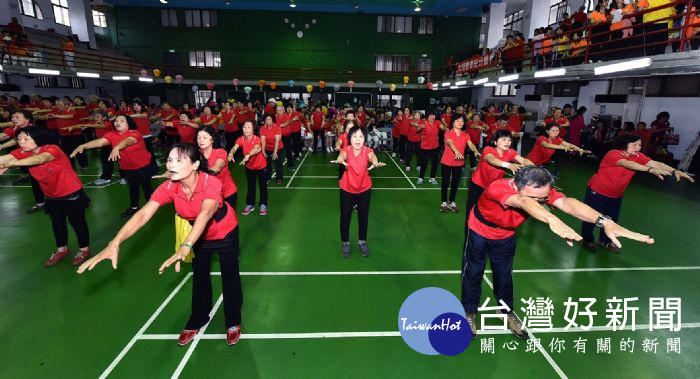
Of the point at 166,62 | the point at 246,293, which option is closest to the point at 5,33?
the point at 166,62

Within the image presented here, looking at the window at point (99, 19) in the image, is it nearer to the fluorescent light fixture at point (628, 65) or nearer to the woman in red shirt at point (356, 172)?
the woman in red shirt at point (356, 172)

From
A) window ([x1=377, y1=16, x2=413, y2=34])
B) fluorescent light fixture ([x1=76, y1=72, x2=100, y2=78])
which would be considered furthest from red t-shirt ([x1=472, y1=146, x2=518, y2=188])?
window ([x1=377, y1=16, x2=413, y2=34])

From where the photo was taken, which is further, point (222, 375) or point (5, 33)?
point (5, 33)

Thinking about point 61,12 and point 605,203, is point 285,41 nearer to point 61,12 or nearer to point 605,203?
point 61,12

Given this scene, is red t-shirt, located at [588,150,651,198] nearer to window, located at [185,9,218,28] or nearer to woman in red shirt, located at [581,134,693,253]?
woman in red shirt, located at [581,134,693,253]

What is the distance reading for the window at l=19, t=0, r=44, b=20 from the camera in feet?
75.0

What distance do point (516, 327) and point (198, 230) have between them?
12.1 ft

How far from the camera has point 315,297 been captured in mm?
4879

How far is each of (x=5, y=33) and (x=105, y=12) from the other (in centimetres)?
1484

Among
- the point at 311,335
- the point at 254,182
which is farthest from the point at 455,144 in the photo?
the point at 311,335

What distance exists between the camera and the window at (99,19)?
1203 inches

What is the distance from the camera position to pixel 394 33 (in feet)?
98.9

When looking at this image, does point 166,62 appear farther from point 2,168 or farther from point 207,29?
point 2,168

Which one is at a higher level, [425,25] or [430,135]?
[425,25]
